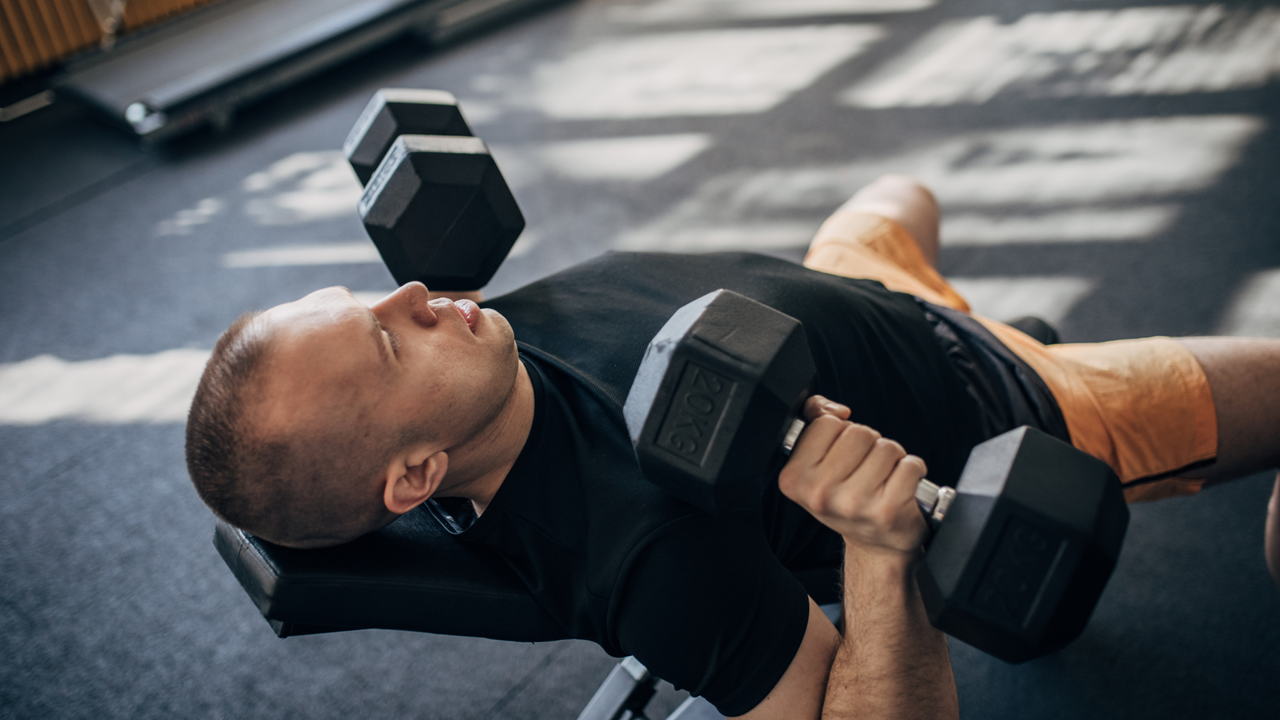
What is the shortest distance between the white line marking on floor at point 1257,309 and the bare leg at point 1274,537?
2.46 feet

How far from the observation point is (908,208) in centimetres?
168

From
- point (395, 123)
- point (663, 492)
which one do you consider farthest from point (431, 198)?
point (663, 492)

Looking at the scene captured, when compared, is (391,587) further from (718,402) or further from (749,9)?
(749,9)

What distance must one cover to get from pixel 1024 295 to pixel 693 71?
1855 mm

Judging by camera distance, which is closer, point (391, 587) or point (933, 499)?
point (933, 499)

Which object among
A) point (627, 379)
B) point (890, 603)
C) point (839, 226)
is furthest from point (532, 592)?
point (839, 226)

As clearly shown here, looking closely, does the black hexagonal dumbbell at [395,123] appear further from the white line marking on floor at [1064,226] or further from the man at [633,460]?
the white line marking on floor at [1064,226]

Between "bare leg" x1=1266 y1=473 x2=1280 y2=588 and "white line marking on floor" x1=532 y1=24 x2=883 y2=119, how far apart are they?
88.3 inches

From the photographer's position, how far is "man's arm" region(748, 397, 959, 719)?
80 cm

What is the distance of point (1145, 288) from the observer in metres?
2.17

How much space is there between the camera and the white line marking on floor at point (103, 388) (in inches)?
87.5

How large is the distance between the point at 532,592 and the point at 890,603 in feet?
1.48

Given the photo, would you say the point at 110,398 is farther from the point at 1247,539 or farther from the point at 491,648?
the point at 1247,539

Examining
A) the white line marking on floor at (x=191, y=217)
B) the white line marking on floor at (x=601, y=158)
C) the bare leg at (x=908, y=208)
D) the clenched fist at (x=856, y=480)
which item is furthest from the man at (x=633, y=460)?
the white line marking on floor at (x=191, y=217)
